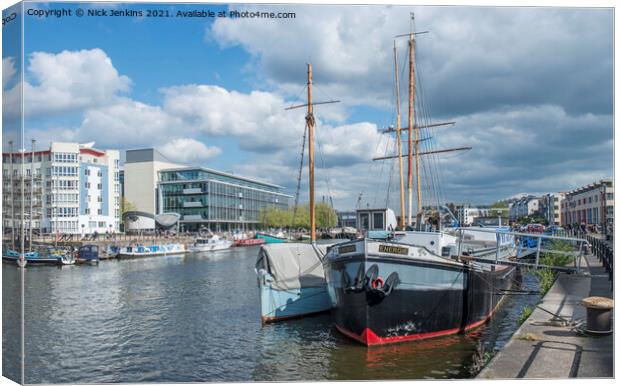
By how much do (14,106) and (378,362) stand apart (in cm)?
1033

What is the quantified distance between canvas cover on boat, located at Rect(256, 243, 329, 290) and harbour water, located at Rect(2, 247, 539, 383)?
57.3 inches

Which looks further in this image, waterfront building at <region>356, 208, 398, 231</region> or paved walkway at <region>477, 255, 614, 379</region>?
waterfront building at <region>356, 208, 398, 231</region>

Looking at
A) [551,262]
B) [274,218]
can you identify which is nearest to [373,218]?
[551,262]

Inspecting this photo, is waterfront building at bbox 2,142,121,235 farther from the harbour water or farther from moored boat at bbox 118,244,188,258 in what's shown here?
the harbour water

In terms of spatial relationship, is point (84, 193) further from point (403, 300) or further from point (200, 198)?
point (403, 300)

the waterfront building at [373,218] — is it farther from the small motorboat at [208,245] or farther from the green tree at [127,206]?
the green tree at [127,206]

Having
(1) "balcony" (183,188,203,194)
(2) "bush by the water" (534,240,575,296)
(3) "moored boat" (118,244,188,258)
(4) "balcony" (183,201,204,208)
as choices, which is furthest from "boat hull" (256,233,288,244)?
(2) "bush by the water" (534,240,575,296)

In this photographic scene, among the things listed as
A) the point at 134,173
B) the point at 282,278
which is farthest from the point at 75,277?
the point at 134,173

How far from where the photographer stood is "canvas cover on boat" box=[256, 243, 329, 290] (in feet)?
67.5

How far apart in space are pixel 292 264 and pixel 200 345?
4863mm

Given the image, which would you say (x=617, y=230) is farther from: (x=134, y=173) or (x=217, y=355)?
(x=134, y=173)

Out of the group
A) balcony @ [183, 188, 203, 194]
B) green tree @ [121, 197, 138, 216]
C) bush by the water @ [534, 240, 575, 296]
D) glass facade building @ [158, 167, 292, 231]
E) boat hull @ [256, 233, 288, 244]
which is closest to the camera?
bush by the water @ [534, 240, 575, 296]

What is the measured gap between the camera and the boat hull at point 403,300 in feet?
50.9

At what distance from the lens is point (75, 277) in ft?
140
